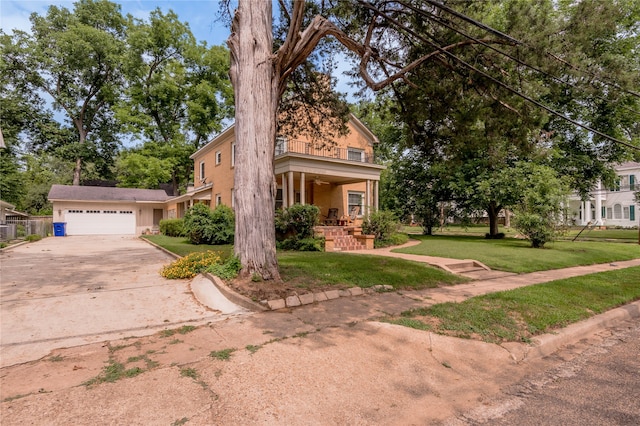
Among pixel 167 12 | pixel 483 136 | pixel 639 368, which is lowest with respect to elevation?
pixel 639 368

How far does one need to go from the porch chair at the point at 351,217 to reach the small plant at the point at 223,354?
14.0 metres

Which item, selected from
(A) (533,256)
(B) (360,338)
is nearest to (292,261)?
(B) (360,338)

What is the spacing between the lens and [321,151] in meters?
18.4

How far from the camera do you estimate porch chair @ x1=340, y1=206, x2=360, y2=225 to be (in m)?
17.8

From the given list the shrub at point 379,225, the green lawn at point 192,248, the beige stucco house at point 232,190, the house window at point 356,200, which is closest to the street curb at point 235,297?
the green lawn at point 192,248

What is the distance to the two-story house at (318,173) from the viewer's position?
16188mm

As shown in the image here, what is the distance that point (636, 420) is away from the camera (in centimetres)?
260

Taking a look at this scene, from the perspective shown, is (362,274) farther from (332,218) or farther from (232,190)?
(232,190)

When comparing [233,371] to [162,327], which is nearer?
[233,371]

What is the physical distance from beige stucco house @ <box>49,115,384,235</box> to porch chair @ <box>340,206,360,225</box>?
144mm

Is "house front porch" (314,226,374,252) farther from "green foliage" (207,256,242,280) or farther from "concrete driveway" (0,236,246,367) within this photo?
"green foliage" (207,256,242,280)

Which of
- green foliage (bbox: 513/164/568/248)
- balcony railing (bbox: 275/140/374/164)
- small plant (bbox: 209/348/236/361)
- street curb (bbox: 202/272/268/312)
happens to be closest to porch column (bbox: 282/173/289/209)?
balcony railing (bbox: 275/140/374/164)

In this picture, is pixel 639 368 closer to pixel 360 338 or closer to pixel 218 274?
pixel 360 338

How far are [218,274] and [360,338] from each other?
11.0ft
